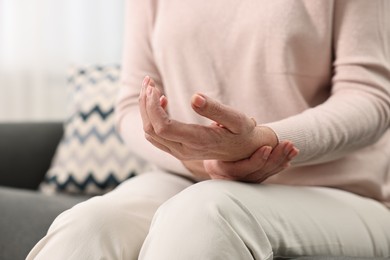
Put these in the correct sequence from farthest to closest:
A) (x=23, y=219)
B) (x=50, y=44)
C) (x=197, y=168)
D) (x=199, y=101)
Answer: (x=50, y=44) < (x=23, y=219) < (x=197, y=168) < (x=199, y=101)

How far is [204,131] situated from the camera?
3.14ft

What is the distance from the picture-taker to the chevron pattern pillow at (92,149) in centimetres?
212

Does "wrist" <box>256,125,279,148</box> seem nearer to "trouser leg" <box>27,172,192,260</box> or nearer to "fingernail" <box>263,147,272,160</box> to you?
"fingernail" <box>263,147,272,160</box>

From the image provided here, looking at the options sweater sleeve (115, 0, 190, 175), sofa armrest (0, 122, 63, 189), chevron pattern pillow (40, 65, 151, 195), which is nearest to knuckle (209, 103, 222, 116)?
sweater sleeve (115, 0, 190, 175)

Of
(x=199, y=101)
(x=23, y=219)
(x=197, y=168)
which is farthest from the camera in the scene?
(x=23, y=219)

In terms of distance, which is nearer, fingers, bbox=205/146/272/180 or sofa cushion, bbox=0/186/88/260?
fingers, bbox=205/146/272/180

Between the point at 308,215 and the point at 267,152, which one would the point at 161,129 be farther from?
the point at 308,215

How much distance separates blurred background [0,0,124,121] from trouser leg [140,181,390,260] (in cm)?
174

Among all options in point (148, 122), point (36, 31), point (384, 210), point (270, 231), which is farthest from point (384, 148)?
point (36, 31)

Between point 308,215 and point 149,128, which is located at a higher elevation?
point 149,128

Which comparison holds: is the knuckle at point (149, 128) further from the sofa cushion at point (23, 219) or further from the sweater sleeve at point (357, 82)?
the sofa cushion at point (23, 219)

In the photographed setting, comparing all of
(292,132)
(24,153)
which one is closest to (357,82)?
(292,132)

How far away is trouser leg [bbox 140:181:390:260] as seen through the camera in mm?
894

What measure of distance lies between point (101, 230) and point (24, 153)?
51.2 inches
